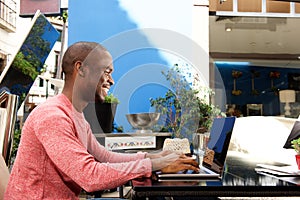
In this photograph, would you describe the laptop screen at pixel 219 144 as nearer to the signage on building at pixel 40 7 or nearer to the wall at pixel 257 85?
Result: the signage on building at pixel 40 7

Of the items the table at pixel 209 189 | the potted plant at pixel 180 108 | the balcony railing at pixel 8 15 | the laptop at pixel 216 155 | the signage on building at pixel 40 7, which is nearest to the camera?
the table at pixel 209 189

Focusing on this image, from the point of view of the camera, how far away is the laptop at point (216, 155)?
43.3 inches

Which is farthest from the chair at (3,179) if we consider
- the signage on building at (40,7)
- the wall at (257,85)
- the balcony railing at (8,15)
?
the wall at (257,85)

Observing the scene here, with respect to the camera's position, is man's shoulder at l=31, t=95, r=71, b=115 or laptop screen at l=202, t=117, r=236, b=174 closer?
man's shoulder at l=31, t=95, r=71, b=115

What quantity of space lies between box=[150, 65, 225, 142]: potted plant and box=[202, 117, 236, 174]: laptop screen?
8.5 inches

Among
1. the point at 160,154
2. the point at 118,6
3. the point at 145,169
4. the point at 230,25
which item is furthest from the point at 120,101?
the point at 230,25

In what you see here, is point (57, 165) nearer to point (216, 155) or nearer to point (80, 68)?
point (80, 68)

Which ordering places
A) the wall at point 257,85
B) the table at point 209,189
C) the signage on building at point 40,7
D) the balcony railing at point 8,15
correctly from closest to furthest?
the table at point 209,189, the balcony railing at point 8,15, the signage on building at point 40,7, the wall at point 257,85

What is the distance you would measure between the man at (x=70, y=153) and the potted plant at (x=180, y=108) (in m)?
0.37

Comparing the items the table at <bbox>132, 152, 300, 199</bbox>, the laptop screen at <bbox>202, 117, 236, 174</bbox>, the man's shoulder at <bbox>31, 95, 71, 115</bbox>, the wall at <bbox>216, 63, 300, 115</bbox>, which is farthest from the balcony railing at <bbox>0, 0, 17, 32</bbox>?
the wall at <bbox>216, 63, 300, 115</bbox>

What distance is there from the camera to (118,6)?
372 centimetres

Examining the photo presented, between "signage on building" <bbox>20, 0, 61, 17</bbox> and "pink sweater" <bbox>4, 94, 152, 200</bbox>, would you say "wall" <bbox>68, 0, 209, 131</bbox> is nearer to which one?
"signage on building" <bbox>20, 0, 61, 17</bbox>

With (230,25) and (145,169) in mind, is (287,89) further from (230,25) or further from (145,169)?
(145,169)

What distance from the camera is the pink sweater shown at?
3.14 feet
